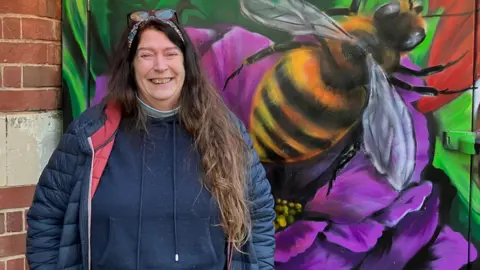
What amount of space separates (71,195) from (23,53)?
90cm

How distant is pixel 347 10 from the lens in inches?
100.0

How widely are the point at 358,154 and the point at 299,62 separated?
479mm

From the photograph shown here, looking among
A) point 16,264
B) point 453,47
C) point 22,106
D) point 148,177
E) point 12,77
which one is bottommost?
point 16,264

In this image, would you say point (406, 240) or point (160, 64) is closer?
point (160, 64)

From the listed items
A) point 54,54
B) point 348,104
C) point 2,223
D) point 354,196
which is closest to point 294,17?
point 348,104

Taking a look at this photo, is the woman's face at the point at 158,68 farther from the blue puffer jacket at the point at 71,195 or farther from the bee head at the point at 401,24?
the bee head at the point at 401,24

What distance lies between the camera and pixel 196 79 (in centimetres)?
197

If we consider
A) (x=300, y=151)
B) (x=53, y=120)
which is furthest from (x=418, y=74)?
(x=53, y=120)

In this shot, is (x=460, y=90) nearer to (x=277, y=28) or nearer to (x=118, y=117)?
(x=277, y=28)

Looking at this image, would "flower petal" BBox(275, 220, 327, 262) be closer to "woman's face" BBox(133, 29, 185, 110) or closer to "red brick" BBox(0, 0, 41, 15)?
"woman's face" BBox(133, 29, 185, 110)

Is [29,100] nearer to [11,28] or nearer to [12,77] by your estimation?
[12,77]

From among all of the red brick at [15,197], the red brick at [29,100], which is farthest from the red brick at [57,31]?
the red brick at [15,197]

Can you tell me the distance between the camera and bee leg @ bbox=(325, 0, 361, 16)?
254 cm

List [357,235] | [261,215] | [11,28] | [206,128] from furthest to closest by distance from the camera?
1. [357,235]
2. [11,28]
3. [261,215]
4. [206,128]
